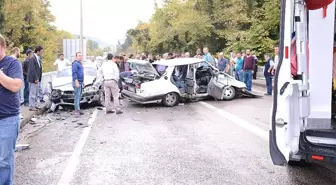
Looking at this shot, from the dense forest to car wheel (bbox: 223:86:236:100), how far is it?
13488 mm

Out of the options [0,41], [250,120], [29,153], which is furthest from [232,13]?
[0,41]

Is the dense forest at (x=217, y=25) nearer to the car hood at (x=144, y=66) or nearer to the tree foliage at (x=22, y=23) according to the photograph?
the tree foliage at (x=22, y=23)

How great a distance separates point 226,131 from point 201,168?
2721 millimetres

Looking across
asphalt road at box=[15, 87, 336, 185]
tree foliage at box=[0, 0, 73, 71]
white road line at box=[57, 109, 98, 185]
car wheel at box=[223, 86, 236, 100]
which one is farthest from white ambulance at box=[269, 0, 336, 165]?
tree foliage at box=[0, 0, 73, 71]

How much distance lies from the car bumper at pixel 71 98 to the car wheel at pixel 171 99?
86.3 inches

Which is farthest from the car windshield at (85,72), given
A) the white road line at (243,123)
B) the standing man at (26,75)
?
the white road line at (243,123)

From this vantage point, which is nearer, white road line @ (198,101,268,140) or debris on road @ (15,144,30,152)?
debris on road @ (15,144,30,152)

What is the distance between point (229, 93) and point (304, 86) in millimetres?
9254

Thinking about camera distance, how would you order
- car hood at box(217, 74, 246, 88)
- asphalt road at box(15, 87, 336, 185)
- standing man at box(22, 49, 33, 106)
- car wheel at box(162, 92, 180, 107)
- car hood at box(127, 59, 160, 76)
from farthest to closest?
car hood at box(217, 74, 246, 88)
car hood at box(127, 59, 160, 76)
car wheel at box(162, 92, 180, 107)
standing man at box(22, 49, 33, 106)
asphalt road at box(15, 87, 336, 185)

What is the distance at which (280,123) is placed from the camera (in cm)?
349

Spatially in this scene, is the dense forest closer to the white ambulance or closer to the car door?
the white ambulance

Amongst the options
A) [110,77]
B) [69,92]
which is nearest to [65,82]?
[69,92]

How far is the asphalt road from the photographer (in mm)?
4840

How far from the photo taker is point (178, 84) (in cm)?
1232
